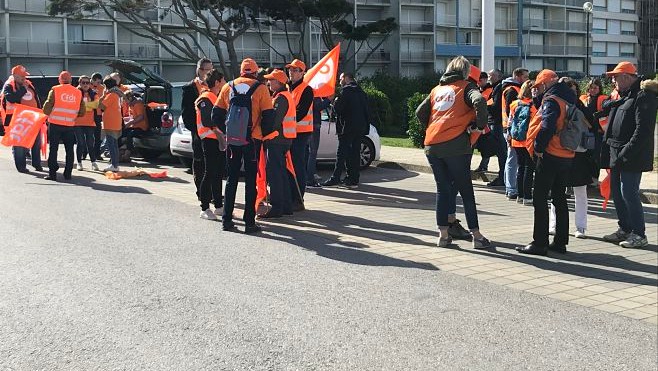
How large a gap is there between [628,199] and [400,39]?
243ft

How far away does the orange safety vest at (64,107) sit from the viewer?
47.3ft

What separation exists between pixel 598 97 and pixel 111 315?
963 centimetres

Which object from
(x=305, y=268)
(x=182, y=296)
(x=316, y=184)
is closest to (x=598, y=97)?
(x=316, y=184)

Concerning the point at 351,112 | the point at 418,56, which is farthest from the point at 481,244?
the point at 418,56

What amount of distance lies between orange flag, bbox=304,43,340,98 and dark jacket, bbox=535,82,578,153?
5514mm

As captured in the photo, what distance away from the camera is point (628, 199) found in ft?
28.7

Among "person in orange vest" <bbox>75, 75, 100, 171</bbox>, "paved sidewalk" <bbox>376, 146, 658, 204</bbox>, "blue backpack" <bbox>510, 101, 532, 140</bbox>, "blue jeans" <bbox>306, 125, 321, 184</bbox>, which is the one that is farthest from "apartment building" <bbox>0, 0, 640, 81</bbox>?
"blue backpack" <bbox>510, 101, 532, 140</bbox>

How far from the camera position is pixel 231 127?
9195mm

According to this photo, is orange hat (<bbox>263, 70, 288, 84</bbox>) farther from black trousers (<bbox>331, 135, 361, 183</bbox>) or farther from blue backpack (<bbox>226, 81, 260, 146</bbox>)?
black trousers (<bbox>331, 135, 361, 183</bbox>)

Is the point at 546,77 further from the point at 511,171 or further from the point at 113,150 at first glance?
the point at 113,150

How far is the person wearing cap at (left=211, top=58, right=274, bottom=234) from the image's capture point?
9.38m

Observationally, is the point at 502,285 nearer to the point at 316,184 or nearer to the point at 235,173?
the point at 235,173

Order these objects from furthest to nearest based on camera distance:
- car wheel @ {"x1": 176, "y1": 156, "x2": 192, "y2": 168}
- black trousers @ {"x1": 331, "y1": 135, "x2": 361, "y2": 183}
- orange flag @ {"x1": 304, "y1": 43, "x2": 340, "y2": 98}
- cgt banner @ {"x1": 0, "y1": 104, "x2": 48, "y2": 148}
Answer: car wheel @ {"x1": 176, "y1": 156, "x2": 192, "y2": 168} < cgt banner @ {"x1": 0, "y1": 104, "x2": 48, "y2": 148} < black trousers @ {"x1": 331, "y1": 135, "x2": 361, "y2": 183} < orange flag @ {"x1": 304, "y1": 43, "x2": 340, "y2": 98}

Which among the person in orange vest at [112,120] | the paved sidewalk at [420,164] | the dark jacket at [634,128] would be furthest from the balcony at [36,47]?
the dark jacket at [634,128]
